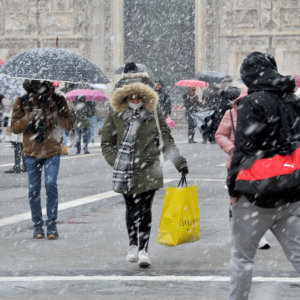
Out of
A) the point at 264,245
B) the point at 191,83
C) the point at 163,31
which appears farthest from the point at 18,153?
the point at 163,31

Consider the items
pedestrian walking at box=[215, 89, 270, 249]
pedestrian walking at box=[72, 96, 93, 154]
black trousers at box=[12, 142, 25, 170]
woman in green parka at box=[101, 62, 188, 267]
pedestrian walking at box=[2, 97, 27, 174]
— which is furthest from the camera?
pedestrian walking at box=[72, 96, 93, 154]

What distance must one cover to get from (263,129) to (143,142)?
263 centimetres

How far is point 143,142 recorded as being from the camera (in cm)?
760

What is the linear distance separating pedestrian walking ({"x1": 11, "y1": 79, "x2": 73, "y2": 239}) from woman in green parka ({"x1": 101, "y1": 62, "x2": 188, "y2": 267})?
1456mm

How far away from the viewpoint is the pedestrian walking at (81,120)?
22.1m

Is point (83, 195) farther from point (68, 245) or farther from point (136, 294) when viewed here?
point (136, 294)

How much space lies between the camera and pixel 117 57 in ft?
129

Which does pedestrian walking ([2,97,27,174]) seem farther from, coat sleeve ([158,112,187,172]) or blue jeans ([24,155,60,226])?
coat sleeve ([158,112,187,172])

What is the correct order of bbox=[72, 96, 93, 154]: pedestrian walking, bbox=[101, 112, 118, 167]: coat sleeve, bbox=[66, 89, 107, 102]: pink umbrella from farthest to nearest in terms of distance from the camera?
bbox=[66, 89, 107, 102]: pink umbrella, bbox=[72, 96, 93, 154]: pedestrian walking, bbox=[101, 112, 118, 167]: coat sleeve

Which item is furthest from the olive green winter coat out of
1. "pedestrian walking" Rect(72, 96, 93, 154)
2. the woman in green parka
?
"pedestrian walking" Rect(72, 96, 93, 154)

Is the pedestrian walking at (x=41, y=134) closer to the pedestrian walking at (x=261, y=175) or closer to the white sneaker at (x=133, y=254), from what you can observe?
the white sneaker at (x=133, y=254)

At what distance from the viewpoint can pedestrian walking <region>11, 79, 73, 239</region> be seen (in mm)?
8992

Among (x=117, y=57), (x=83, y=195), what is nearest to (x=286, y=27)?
(x=117, y=57)

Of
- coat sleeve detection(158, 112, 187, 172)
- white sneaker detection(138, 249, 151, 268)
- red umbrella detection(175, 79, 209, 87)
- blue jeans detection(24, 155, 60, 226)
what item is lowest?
red umbrella detection(175, 79, 209, 87)
